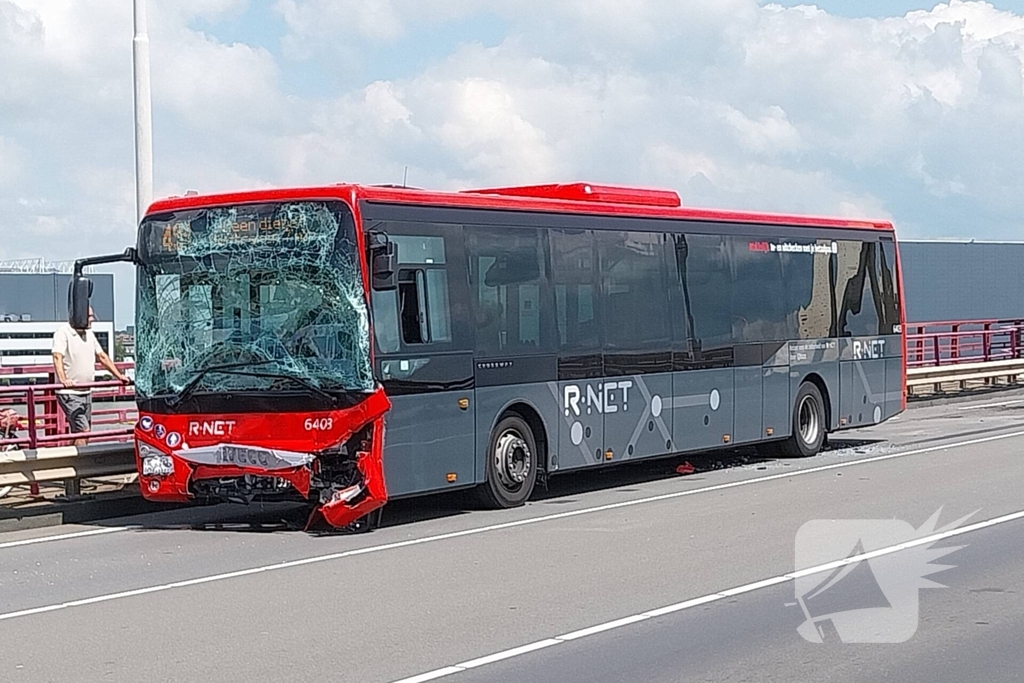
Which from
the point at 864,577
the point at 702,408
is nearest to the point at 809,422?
the point at 702,408

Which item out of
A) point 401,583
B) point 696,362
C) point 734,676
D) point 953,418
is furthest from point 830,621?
point 953,418

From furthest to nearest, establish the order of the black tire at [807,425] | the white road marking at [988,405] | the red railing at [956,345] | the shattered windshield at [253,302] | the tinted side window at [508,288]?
the red railing at [956,345] < the white road marking at [988,405] < the black tire at [807,425] < the tinted side window at [508,288] < the shattered windshield at [253,302]

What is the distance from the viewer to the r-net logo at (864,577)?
8.70m

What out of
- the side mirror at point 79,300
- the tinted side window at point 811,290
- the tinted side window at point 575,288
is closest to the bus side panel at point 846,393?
the tinted side window at point 811,290

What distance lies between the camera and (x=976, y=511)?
1343 cm

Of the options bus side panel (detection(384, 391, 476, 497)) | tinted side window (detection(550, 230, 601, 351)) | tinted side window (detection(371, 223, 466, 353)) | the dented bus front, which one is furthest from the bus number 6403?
tinted side window (detection(550, 230, 601, 351))

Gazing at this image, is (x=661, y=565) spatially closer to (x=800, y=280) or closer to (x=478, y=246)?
(x=478, y=246)

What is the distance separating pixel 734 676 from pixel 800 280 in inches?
497

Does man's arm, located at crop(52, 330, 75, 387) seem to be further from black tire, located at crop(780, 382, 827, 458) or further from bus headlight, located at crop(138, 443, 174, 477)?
black tire, located at crop(780, 382, 827, 458)

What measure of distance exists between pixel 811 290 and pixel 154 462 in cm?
960

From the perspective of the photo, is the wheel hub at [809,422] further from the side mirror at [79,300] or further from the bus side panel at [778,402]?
the side mirror at [79,300]

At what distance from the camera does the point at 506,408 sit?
14.8m

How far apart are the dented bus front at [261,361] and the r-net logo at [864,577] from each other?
3.96m

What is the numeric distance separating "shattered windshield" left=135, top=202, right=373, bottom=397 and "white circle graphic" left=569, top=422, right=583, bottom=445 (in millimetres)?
3292
